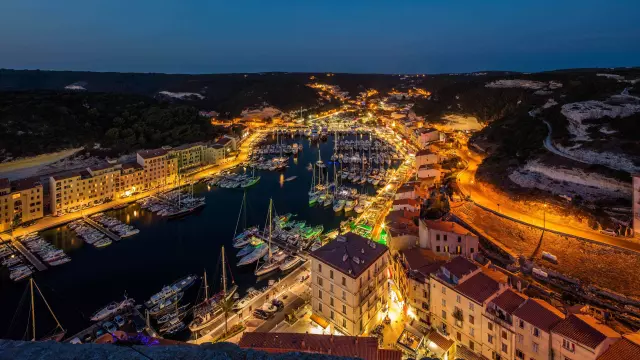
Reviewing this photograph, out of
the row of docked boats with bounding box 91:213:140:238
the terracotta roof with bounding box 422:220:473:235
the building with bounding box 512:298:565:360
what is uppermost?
the terracotta roof with bounding box 422:220:473:235

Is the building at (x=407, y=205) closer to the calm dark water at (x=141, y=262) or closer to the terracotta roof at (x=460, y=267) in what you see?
the calm dark water at (x=141, y=262)

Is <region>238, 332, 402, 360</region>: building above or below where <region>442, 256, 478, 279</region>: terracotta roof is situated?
below

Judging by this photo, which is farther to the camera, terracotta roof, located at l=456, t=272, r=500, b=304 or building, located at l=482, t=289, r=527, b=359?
terracotta roof, located at l=456, t=272, r=500, b=304

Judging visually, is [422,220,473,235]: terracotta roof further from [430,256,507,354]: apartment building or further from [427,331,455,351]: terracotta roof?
[427,331,455,351]: terracotta roof

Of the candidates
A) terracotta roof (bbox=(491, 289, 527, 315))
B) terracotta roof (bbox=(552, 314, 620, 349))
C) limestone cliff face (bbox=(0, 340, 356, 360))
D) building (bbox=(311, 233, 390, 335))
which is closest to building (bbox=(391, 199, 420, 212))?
building (bbox=(311, 233, 390, 335))

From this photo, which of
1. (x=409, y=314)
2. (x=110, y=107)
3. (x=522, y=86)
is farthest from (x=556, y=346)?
(x=110, y=107)

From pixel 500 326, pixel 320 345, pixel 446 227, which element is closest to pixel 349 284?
pixel 320 345

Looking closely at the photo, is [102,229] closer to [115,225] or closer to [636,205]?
[115,225]
